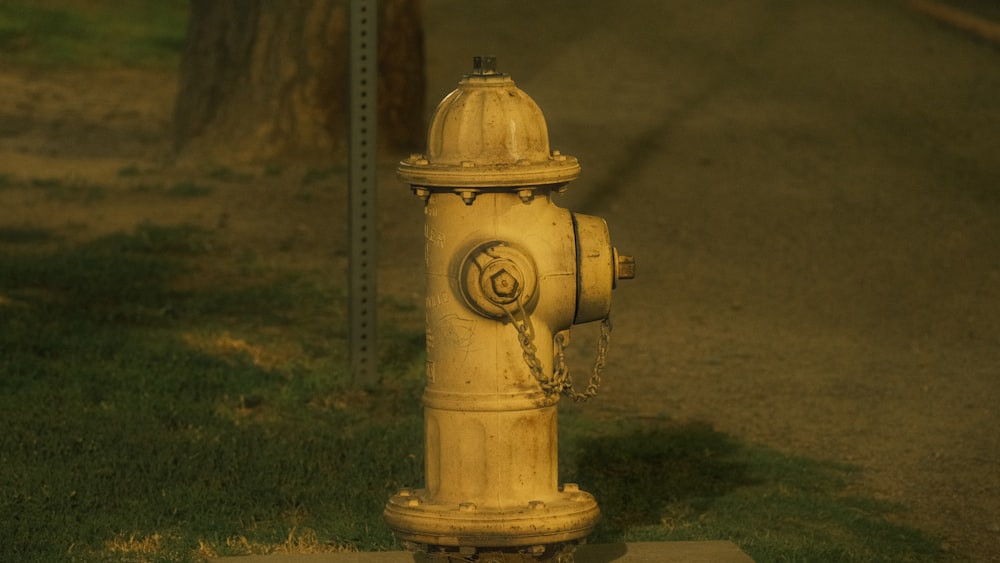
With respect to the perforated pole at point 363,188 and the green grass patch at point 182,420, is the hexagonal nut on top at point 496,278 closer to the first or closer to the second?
the green grass patch at point 182,420

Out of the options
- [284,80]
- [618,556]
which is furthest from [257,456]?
[284,80]

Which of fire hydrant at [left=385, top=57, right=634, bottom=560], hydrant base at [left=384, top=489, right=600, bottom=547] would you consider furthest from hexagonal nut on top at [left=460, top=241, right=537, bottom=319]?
hydrant base at [left=384, top=489, right=600, bottom=547]

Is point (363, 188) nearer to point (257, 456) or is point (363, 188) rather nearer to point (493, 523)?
point (257, 456)

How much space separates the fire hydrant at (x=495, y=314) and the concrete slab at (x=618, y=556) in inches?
24.5

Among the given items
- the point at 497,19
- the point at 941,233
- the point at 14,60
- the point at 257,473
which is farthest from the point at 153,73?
the point at 257,473

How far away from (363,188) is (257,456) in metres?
1.52

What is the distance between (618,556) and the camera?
196 inches

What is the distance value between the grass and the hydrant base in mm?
1109

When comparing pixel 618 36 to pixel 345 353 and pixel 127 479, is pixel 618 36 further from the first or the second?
pixel 127 479

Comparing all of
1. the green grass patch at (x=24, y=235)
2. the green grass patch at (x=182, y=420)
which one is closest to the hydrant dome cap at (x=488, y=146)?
the green grass patch at (x=182, y=420)

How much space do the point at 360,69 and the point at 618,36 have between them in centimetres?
1386

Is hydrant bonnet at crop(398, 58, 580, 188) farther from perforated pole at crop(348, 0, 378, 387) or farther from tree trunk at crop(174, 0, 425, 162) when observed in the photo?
tree trunk at crop(174, 0, 425, 162)

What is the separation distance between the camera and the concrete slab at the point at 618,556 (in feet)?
16.2

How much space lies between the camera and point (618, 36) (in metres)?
20.9
